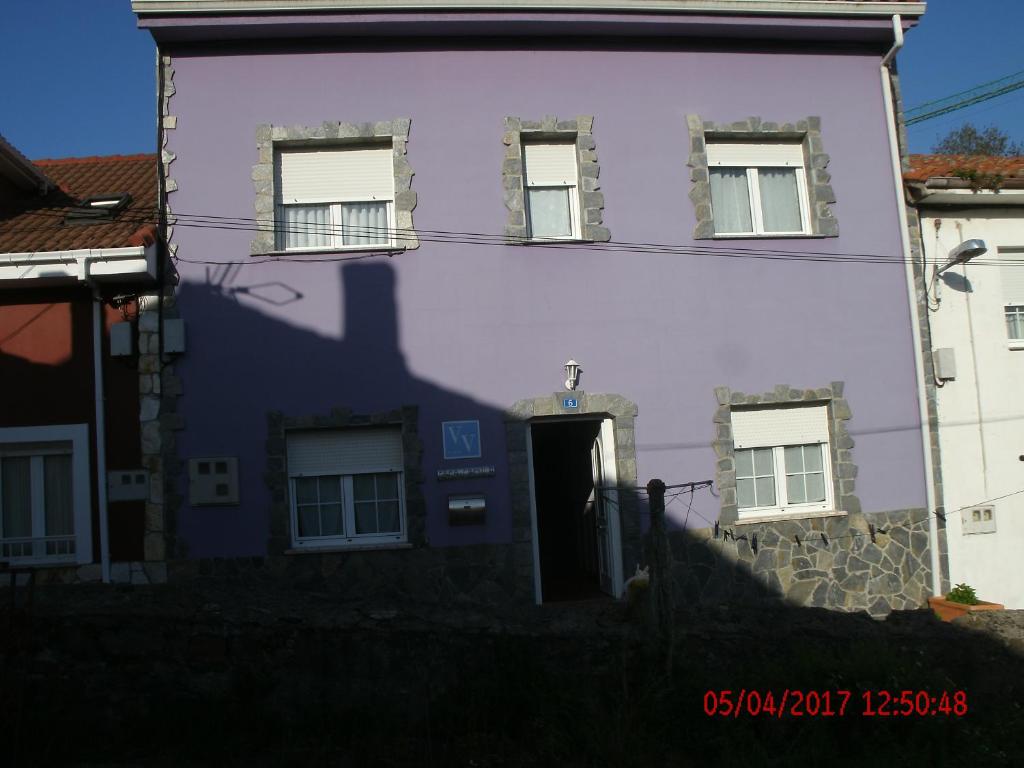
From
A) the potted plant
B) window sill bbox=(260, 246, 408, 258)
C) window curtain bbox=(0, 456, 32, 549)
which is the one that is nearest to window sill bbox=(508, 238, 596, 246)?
window sill bbox=(260, 246, 408, 258)

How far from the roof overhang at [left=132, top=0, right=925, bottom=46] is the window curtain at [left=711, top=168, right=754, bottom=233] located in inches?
65.9

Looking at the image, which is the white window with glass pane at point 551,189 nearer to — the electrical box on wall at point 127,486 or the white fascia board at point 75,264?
the white fascia board at point 75,264

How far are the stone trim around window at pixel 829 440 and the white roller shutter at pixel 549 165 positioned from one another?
302cm

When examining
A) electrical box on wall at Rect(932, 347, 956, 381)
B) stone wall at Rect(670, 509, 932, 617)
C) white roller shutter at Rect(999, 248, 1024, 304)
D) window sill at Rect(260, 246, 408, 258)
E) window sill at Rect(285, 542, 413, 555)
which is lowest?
stone wall at Rect(670, 509, 932, 617)

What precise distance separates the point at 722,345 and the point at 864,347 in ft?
5.80

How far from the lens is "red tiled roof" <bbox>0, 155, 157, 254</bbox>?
8.95 m

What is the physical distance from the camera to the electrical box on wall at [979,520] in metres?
9.95

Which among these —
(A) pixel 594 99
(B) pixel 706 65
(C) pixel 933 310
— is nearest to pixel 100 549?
(A) pixel 594 99

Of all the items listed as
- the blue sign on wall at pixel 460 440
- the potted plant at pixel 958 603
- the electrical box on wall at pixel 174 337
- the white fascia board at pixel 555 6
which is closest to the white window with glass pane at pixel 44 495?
the electrical box on wall at pixel 174 337

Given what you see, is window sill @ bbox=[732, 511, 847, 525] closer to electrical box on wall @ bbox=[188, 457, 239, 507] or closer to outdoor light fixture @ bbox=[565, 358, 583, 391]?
outdoor light fixture @ bbox=[565, 358, 583, 391]

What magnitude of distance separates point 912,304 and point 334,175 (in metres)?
6.96

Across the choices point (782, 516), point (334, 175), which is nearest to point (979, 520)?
point (782, 516)
